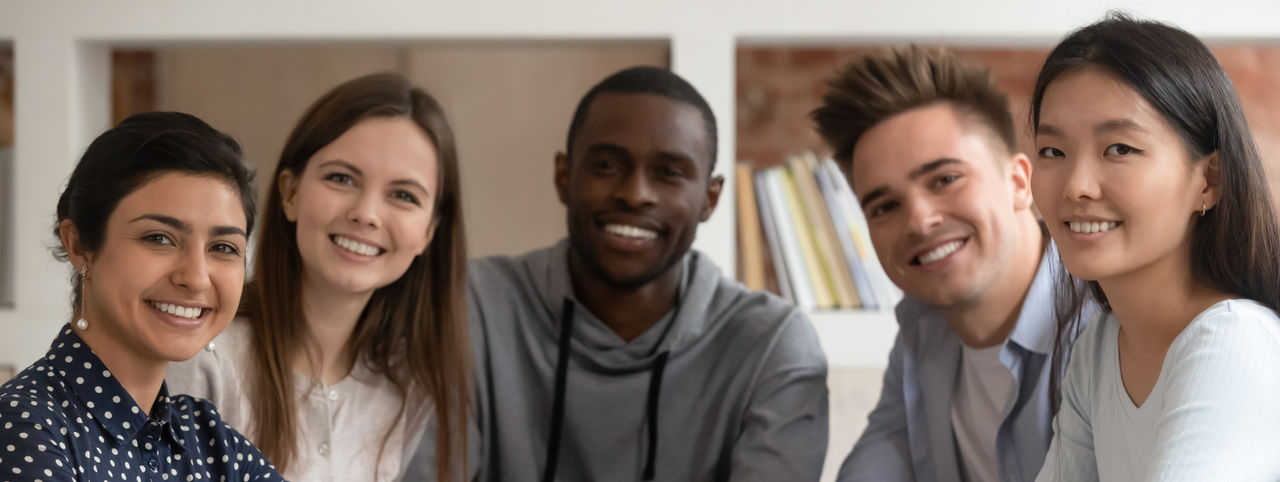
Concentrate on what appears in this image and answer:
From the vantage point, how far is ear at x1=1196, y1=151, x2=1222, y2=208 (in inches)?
49.2

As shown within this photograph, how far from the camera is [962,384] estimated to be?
1.88 metres

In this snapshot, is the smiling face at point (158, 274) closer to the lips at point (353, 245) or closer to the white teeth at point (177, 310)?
the white teeth at point (177, 310)

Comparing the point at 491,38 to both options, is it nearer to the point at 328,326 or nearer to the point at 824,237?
the point at 328,326

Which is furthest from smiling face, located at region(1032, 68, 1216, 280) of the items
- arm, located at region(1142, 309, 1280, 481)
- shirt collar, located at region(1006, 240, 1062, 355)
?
shirt collar, located at region(1006, 240, 1062, 355)

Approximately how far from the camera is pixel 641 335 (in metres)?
1.92

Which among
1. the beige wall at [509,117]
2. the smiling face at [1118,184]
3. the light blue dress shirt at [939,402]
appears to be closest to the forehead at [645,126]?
the light blue dress shirt at [939,402]

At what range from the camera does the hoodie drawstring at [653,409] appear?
183 centimetres

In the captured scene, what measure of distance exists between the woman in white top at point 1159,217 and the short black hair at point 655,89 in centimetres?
71

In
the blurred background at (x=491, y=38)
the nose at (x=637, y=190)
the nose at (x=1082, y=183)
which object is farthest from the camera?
the blurred background at (x=491, y=38)

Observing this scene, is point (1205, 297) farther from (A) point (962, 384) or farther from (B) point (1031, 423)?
(A) point (962, 384)

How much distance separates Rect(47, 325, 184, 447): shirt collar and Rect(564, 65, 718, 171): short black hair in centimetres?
94

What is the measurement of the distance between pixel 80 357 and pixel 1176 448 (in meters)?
1.13

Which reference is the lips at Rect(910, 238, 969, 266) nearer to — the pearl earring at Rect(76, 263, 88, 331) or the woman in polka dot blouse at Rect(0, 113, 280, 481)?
the woman in polka dot blouse at Rect(0, 113, 280, 481)

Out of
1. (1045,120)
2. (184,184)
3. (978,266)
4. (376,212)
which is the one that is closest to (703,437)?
(978,266)
